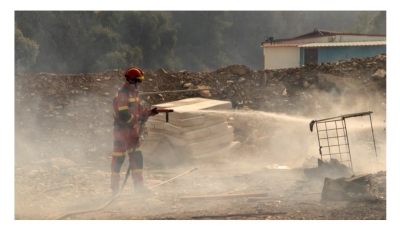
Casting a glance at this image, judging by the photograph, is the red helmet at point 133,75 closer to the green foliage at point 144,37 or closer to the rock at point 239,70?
the rock at point 239,70

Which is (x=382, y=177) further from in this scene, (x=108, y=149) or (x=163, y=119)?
(x=108, y=149)

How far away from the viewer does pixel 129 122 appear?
841 cm

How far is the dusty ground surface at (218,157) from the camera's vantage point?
7945 millimetres

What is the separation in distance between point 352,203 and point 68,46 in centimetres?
3561

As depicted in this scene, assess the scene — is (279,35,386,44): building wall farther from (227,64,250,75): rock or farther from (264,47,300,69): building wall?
(227,64,250,75): rock

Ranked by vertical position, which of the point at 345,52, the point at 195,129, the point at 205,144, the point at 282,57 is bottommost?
the point at 205,144

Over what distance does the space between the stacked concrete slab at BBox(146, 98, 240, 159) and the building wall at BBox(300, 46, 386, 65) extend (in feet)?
62.5

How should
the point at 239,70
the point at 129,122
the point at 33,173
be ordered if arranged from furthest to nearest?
the point at 239,70 → the point at 33,173 → the point at 129,122

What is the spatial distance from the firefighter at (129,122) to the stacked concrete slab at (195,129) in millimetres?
2422

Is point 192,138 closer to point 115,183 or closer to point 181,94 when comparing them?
point 115,183

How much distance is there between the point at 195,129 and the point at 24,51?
2577 centimetres

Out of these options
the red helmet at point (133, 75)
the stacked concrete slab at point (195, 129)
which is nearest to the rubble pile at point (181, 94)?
the stacked concrete slab at point (195, 129)

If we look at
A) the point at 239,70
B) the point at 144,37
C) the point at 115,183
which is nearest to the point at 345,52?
the point at 239,70

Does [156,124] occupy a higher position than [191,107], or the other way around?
[191,107]
